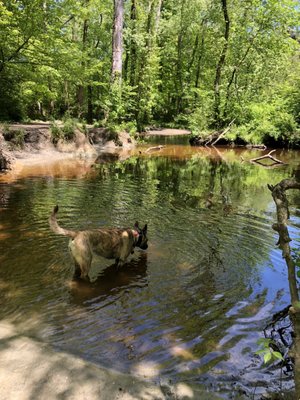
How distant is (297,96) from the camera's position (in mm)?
31875

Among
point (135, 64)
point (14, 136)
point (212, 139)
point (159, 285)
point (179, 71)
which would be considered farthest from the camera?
point (179, 71)

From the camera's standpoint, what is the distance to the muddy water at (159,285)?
4.24 m

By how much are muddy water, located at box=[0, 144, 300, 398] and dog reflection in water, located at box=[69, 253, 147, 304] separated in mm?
21

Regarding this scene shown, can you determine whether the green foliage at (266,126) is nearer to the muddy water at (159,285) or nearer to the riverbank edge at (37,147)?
the riverbank edge at (37,147)

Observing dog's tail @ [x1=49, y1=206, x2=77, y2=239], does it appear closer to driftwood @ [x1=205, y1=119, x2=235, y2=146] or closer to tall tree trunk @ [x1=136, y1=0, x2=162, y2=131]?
driftwood @ [x1=205, y1=119, x2=235, y2=146]

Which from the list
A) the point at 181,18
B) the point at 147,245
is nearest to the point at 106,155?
the point at 147,245

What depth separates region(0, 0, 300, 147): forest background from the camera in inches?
701

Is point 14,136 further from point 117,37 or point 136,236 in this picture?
point 136,236

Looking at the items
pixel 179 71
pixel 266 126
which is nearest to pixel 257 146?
pixel 266 126

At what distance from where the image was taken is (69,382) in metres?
3.50

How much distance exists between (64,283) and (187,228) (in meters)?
4.02

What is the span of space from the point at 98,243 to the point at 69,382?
3.08m

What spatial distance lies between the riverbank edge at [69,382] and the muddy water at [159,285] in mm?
249

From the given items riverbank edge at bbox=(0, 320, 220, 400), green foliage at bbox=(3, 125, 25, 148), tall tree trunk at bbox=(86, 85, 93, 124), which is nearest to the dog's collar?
riverbank edge at bbox=(0, 320, 220, 400)
